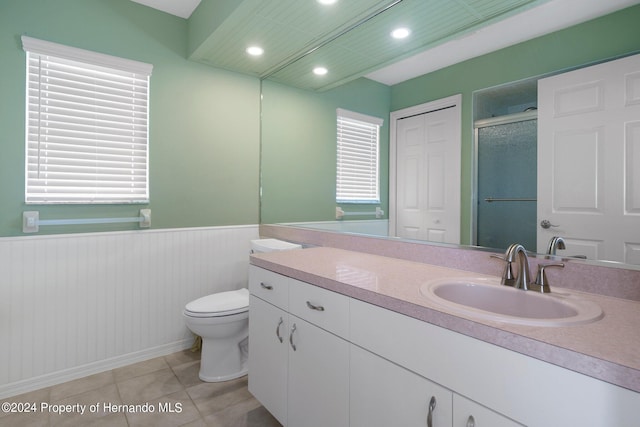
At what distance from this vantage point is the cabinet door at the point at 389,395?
3.00 ft

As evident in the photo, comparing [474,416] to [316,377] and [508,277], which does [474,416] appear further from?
[316,377]

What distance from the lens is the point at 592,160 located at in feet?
3.51

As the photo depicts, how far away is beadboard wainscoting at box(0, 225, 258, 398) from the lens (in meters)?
1.97

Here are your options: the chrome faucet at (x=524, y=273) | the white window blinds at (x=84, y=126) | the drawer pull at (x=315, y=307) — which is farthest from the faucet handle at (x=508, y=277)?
the white window blinds at (x=84, y=126)

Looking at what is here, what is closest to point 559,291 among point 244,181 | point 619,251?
point 619,251

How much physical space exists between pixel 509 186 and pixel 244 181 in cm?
212

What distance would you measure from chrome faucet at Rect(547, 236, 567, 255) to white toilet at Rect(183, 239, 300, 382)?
5.59 ft

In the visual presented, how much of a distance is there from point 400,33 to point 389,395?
1.83 meters

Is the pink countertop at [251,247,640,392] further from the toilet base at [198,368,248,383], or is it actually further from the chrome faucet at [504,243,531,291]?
the toilet base at [198,368,248,383]

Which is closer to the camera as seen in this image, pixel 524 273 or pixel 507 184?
pixel 524 273

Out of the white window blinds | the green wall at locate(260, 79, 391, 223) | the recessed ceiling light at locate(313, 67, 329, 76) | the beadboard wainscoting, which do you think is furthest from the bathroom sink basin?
the white window blinds

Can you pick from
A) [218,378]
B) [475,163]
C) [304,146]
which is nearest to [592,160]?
[475,163]

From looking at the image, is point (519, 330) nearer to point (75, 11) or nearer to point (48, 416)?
point (48, 416)

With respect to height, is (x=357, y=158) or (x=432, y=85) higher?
(x=432, y=85)
